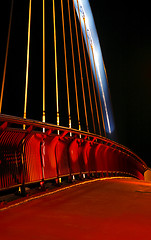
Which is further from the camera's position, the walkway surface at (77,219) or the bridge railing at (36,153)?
the bridge railing at (36,153)

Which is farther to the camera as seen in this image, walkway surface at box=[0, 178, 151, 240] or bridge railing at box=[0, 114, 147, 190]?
bridge railing at box=[0, 114, 147, 190]

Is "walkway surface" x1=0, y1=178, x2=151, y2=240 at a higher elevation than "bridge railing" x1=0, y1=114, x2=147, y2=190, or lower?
lower

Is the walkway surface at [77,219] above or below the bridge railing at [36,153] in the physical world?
below

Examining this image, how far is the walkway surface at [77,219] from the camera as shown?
8.44 ft

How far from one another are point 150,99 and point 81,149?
30.7 meters

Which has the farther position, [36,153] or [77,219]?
[36,153]

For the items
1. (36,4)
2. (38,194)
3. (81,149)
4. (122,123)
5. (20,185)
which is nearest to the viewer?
(20,185)

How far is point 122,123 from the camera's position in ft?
120

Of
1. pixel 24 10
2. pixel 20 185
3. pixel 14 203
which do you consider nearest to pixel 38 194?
pixel 20 185

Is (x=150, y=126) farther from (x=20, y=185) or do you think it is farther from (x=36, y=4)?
(x=20, y=185)

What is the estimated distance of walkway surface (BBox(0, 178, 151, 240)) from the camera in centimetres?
257

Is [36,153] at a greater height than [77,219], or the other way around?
[36,153]

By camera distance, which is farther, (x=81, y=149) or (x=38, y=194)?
(x=81, y=149)

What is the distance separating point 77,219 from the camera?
3129 mm
